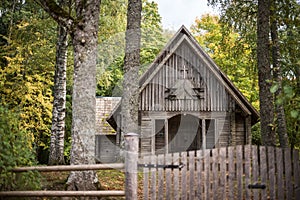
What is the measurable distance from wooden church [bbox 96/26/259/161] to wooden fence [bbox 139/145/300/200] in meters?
11.0

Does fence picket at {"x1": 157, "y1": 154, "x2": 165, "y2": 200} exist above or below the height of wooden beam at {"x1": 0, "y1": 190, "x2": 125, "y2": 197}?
above

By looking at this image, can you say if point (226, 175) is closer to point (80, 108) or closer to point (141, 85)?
point (80, 108)

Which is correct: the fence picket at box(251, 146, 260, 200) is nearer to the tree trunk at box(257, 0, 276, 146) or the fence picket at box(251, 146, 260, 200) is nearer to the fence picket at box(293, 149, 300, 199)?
the fence picket at box(293, 149, 300, 199)

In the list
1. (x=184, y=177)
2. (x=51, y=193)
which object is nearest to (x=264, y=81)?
(x=184, y=177)

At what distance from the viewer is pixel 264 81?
31.6ft

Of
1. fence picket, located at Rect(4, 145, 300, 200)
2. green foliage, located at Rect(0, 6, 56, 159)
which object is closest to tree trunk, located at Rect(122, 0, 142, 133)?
green foliage, located at Rect(0, 6, 56, 159)

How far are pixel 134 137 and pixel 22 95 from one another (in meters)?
9.93

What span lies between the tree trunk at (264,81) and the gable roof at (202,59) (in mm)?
6374

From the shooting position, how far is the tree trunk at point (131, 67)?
424 inches

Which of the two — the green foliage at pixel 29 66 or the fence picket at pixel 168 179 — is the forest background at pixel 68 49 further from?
the fence picket at pixel 168 179

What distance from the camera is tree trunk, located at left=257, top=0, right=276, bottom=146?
957 cm

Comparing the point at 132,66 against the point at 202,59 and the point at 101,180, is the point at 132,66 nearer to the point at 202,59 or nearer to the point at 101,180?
the point at 101,180

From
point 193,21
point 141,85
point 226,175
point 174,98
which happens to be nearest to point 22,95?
point 141,85

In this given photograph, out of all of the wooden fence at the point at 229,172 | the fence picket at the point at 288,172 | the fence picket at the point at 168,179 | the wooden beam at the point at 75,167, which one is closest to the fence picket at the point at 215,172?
the wooden fence at the point at 229,172
